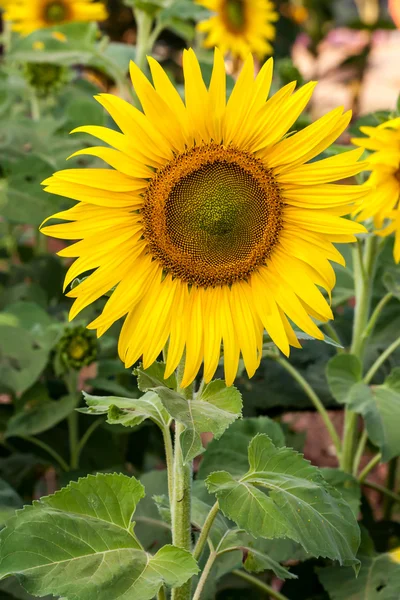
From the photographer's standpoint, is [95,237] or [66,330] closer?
[95,237]

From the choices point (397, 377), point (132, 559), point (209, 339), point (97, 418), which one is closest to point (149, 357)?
point (209, 339)

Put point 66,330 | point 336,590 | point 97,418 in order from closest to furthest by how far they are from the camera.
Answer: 1. point 336,590
2. point 66,330
3. point 97,418

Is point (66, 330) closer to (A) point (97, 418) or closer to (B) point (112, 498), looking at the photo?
(A) point (97, 418)

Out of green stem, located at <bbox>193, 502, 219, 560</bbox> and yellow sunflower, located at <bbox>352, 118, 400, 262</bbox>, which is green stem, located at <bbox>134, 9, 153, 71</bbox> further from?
green stem, located at <bbox>193, 502, 219, 560</bbox>

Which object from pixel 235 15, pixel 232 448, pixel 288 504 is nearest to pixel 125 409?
pixel 288 504

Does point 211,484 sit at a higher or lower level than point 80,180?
lower

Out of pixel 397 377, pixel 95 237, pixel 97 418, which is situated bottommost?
pixel 97 418

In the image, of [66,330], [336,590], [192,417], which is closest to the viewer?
[192,417]

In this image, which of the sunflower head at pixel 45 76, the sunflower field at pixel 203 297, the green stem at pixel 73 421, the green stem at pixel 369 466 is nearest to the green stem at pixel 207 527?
the sunflower field at pixel 203 297
